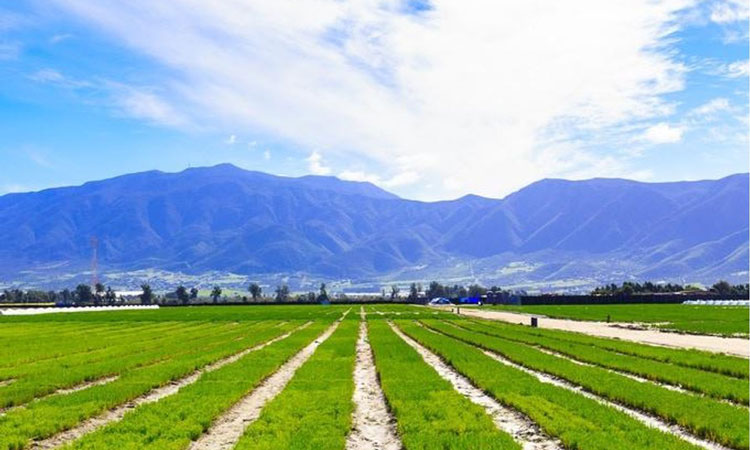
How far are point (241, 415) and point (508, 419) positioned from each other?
825cm

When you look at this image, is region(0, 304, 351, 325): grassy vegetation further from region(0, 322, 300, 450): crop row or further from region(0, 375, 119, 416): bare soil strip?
region(0, 375, 119, 416): bare soil strip

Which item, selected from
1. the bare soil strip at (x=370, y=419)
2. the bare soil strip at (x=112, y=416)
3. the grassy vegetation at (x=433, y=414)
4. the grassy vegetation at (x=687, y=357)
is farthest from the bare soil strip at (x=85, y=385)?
the grassy vegetation at (x=687, y=357)

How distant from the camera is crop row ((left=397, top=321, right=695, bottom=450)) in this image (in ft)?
57.0

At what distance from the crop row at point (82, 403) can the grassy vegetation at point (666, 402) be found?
16.8 m

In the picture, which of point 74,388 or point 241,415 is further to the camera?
point 74,388

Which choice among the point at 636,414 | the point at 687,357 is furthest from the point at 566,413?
the point at 687,357

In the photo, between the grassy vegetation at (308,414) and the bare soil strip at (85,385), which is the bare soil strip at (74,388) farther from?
the grassy vegetation at (308,414)

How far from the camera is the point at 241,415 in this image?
22.2 meters

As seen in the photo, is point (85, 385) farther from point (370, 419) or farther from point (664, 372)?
point (664, 372)

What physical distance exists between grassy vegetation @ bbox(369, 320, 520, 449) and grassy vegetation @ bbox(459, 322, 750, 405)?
8.98 metres

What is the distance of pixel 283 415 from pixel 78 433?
569 centimetres

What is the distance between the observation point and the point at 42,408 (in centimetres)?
2258

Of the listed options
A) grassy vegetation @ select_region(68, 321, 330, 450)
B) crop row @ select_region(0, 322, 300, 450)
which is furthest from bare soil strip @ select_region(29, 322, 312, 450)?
grassy vegetation @ select_region(68, 321, 330, 450)

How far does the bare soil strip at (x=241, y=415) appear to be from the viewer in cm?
1836
